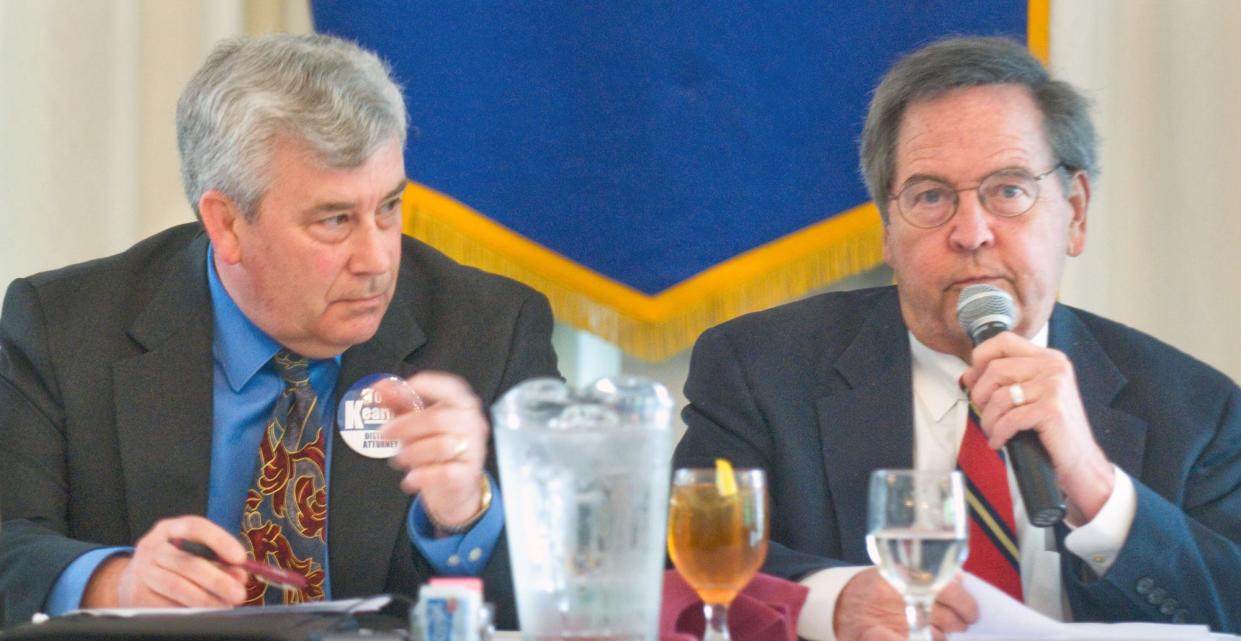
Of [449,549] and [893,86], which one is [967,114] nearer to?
[893,86]

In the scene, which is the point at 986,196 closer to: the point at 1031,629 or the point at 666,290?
the point at 1031,629

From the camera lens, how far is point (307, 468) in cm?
214

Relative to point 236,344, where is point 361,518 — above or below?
below

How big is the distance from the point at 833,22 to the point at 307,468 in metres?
1.68

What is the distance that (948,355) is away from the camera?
2.33m

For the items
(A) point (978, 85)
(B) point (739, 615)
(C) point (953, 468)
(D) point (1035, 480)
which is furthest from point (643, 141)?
(B) point (739, 615)

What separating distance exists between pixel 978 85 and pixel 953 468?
616 millimetres

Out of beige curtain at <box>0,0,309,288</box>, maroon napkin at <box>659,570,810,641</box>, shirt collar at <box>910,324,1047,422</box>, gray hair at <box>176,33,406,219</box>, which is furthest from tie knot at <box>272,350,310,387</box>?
beige curtain at <box>0,0,309,288</box>

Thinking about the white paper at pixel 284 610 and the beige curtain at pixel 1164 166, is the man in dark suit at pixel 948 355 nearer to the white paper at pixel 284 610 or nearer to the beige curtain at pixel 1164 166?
the white paper at pixel 284 610

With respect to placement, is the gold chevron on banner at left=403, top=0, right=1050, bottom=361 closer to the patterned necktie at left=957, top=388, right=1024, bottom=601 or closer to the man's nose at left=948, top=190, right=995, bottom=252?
the man's nose at left=948, top=190, right=995, bottom=252

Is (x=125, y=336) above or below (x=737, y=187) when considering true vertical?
below

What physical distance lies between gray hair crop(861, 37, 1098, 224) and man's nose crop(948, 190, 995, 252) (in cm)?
15

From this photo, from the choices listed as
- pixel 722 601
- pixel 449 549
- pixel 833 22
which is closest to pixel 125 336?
pixel 449 549

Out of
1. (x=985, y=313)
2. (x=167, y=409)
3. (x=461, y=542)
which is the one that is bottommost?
(x=461, y=542)
